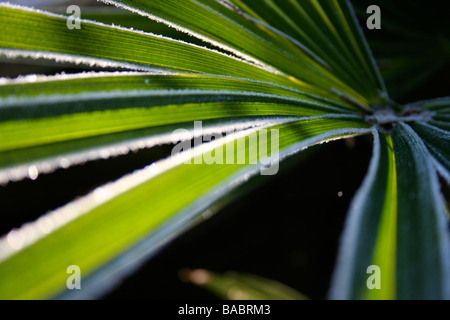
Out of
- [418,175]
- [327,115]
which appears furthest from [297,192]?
[418,175]

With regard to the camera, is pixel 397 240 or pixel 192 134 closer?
pixel 397 240

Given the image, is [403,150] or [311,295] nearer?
[403,150]

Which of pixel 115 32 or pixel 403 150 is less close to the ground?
pixel 115 32

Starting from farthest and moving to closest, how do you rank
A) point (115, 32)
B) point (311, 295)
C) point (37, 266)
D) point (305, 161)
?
point (305, 161) < point (311, 295) < point (115, 32) < point (37, 266)

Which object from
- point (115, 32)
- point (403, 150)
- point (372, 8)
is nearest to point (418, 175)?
point (403, 150)

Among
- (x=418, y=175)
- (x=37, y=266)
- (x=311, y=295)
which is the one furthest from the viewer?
(x=311, y=295)

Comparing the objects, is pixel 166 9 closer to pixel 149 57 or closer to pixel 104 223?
pixel 149 57

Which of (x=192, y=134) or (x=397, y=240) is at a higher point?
(x=192, y=134)
